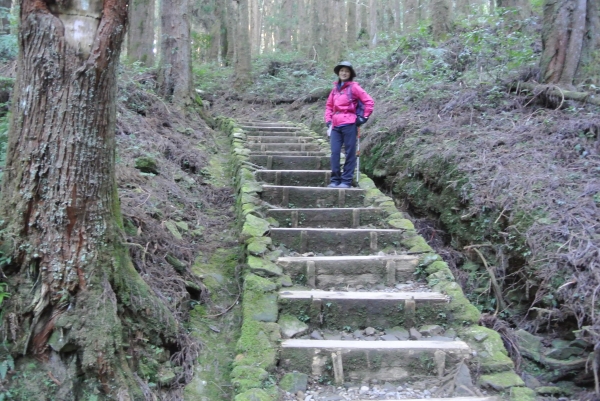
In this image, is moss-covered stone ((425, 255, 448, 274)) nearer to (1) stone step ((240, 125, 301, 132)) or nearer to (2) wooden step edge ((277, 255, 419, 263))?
(2) wooden step edge ((277, 255, 419, 263))

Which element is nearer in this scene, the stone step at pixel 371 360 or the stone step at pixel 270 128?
the stone step at pixel 371 360

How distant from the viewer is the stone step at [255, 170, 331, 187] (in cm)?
745

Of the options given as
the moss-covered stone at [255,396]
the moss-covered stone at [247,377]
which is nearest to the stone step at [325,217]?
the moss-covered stone at [247,377]

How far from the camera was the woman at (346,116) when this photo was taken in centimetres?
679

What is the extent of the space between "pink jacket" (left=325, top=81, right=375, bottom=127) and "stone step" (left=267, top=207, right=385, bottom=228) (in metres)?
1.47

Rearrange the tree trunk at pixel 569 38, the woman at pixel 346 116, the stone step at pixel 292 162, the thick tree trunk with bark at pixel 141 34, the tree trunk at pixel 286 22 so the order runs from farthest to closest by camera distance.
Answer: the tree trunk at pixel 286 22 → the thick tree trunk with bark at pixel 141 34 → the stone step at pixel 292 162 → the tree trunk at pixel 569 38 → the woman at pixel 346 116

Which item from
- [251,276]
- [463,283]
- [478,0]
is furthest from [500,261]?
→ [478,0]

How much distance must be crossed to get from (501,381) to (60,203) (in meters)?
3.42

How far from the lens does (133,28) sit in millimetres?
16484

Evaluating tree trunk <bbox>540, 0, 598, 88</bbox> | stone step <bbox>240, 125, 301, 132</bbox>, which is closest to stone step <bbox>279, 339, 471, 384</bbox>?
tree trunk <bbox>540, 0, 598, 88</bbox>

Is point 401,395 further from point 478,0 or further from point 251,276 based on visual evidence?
point 478,0

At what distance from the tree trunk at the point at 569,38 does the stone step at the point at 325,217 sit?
386 centimetres

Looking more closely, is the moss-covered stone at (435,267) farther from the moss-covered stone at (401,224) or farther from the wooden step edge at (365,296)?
the moss-covered stone at (401,224)

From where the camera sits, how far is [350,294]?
457 cm
